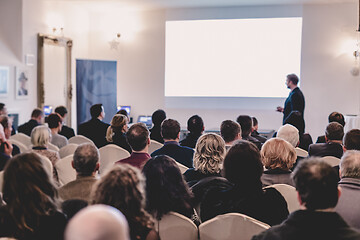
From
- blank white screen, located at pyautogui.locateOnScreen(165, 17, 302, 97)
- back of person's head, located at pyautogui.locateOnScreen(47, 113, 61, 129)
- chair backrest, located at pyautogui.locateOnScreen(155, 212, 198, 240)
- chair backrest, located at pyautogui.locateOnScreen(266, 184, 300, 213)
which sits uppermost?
blank white screen, located at pyautogui.locateOnScreen(165, 17, 302, 97)

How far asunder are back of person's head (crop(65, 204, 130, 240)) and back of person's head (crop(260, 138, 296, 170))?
8.25 ft

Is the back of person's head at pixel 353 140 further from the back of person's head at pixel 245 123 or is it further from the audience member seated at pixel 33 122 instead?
the audience member seated at pixel 33 122

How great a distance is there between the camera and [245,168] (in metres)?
2.61

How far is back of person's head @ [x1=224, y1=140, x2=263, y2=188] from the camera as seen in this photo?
261cm

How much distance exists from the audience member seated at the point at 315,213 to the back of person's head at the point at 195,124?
3.38 m

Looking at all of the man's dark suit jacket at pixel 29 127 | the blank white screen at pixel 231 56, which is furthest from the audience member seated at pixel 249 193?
the blank white screen at pixel 231 56

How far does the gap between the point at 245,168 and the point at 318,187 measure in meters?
0.75

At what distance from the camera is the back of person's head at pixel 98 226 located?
0.88 metres

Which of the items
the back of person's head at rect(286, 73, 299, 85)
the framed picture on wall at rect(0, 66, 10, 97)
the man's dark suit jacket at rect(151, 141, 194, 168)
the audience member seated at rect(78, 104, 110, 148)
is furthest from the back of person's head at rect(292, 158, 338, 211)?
the framed picture on wall at rect(0, 66, 10, 97)

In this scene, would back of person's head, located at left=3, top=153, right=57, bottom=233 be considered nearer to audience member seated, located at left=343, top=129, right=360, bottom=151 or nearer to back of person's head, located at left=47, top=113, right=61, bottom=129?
audience member seated, located at left=343, top=129, right=360, bottom=151

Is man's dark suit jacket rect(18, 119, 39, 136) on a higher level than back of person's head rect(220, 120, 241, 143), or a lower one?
lower

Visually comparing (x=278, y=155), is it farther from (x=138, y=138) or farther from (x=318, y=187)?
(x=318, y=187)

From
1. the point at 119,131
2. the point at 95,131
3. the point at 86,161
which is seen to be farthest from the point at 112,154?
the point at 86,161

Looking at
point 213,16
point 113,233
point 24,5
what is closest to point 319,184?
point 113,233
